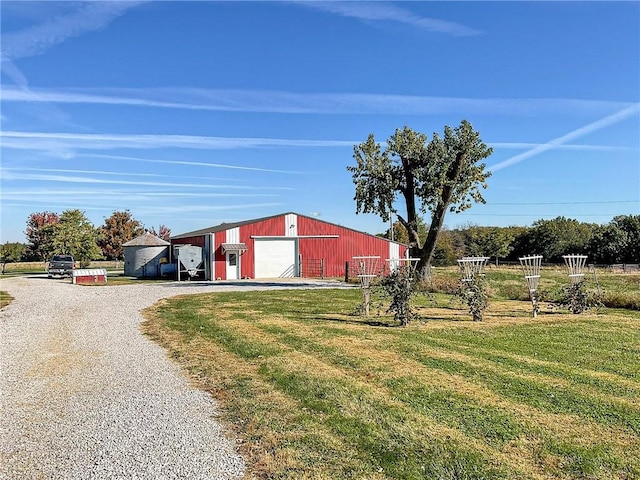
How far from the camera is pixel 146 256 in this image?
33.8m

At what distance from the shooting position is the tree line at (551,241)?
46.3m

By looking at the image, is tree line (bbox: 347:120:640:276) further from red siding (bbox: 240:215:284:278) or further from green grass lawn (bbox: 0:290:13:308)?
green grass lawn (bbox: 0:290:13:308)

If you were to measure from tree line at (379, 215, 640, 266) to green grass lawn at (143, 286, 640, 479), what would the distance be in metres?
34.1

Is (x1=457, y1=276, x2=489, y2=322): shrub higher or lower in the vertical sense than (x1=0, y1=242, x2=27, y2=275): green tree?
lower

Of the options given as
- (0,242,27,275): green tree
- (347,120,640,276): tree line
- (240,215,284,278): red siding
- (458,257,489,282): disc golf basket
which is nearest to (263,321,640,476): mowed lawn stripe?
(458,257,489,282): disc golf basket

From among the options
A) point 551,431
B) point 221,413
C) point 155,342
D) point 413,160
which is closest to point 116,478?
point 221,413

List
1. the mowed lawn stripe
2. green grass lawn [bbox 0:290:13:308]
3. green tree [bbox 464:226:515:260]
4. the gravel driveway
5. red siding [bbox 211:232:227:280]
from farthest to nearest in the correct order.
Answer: green tree [bbox 464:226:515:260], red siding [bbox 211:232:227:280], green grass lawn [bbox 0:290:13:308], the mowed lawn stripe, the gravel driveway

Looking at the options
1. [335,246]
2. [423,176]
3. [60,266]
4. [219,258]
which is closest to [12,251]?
[60,266]

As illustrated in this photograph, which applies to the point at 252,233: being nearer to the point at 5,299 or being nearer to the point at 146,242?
the point at 146,242

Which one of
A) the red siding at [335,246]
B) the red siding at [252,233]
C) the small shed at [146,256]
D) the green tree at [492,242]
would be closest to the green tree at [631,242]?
the green tree at [492,242]

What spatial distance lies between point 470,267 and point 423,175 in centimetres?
1051

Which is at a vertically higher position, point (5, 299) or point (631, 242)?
point (631, 242)

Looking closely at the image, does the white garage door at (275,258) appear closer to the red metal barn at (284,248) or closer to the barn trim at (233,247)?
the red metal barn at (284,248)

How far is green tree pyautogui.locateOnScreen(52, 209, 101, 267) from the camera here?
126 ft
